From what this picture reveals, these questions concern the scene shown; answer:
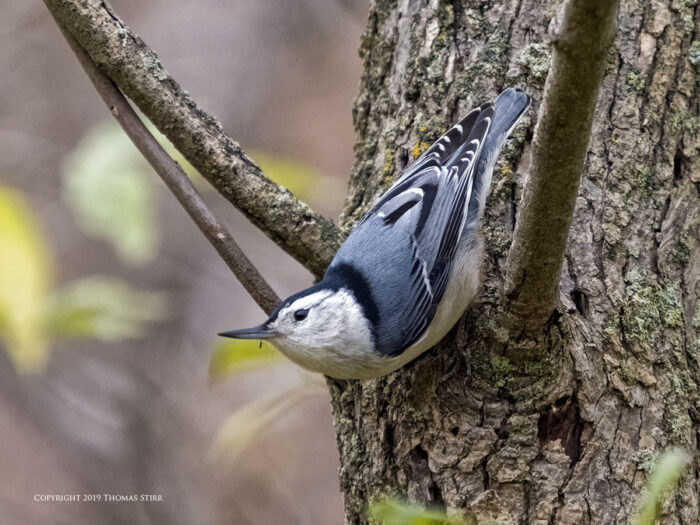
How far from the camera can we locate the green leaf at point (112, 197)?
182 centimetres

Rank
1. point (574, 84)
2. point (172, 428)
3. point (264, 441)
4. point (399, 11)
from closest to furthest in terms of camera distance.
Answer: point (574, 84)
point (399, 11)
point (172, 428)
point (264, 441)

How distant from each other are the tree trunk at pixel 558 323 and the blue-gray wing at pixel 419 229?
0.09 metres

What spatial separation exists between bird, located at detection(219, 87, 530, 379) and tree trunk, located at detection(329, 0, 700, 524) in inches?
2.5

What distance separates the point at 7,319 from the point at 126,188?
406mm

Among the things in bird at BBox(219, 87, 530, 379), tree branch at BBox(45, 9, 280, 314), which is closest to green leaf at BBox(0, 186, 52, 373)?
tree branch at BBox(45, 9, 280, 314)

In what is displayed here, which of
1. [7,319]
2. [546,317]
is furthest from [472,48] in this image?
[7,319]

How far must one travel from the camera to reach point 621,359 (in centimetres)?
176

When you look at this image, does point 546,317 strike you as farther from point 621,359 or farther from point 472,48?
point 472,48

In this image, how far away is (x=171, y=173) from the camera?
1.85 meters

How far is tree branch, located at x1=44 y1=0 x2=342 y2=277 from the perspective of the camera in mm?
1825

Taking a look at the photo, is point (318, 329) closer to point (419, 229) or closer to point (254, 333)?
point (254, 333)

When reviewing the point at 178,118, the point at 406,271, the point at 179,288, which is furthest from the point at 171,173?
the point at 179,288

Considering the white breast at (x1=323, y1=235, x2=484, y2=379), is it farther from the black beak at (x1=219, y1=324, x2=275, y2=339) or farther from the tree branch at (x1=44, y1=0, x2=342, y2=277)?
the tree branch at (x1=44, y1=0, x2=342, y2=277)

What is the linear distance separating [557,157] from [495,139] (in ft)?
2.37
